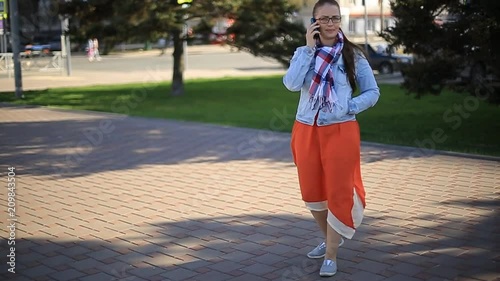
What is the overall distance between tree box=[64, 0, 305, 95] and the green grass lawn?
1567mm

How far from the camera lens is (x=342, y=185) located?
450cm

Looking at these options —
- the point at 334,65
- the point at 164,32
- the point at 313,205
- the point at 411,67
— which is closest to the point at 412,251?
the point at 313,205

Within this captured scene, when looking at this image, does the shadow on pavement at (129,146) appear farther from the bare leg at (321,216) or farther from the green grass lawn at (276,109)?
the bare leg at (321,216)

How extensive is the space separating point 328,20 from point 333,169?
1.04 m

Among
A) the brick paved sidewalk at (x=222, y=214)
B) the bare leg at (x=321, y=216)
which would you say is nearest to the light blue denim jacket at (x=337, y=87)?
the bare leg at (x=321, y=216)

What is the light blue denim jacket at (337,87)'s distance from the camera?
4.48 metres

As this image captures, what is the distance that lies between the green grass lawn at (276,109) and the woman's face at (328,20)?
5921 millimetres

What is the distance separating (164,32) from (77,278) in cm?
1352

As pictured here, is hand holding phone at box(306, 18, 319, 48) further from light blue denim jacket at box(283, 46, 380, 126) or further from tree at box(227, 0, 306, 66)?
tree at box(227, 0, 306, 66)

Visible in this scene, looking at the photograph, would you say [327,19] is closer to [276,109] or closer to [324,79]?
[324,79]

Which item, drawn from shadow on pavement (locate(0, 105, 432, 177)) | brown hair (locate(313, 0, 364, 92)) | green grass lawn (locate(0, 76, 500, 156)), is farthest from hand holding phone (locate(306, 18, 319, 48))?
green grass lawn (locate(0, 76, 500, 156))

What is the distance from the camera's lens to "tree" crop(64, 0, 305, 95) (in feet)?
56.9

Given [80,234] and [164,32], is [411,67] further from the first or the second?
[164,32]

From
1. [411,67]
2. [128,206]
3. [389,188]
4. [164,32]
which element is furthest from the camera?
[164,32]
